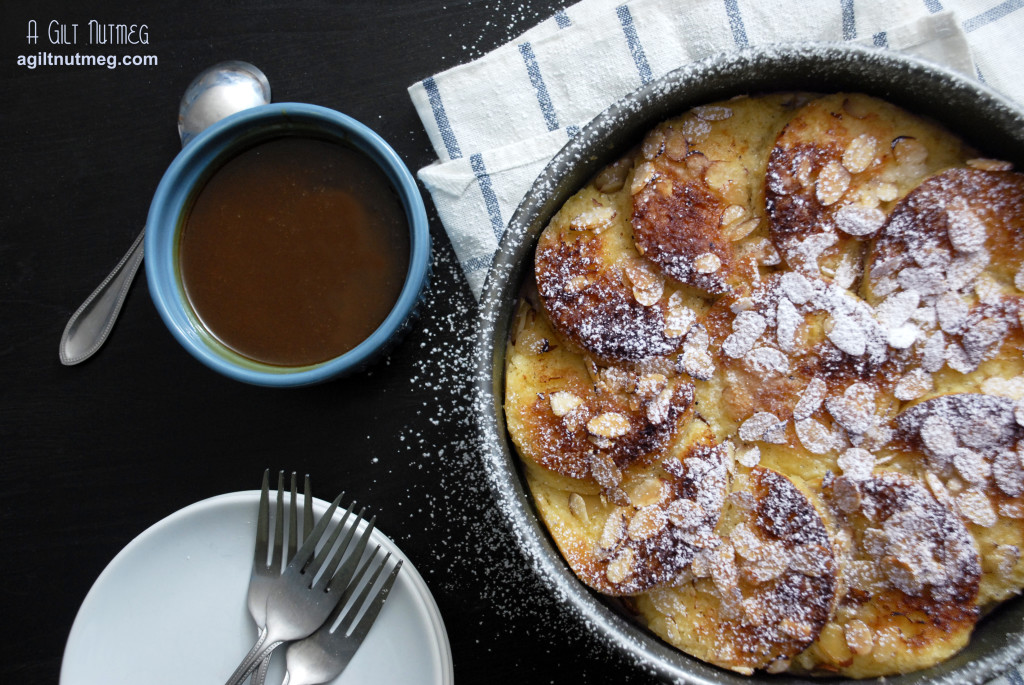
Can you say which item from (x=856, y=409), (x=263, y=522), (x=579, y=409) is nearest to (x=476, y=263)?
(x=579, y=409)

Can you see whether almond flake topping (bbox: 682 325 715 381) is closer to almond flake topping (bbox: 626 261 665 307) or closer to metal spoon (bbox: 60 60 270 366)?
almond flake topping (bbox: 626 261 665 307)

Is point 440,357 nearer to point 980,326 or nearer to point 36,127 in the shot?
point 980,326

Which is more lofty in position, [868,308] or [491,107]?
[491,107]

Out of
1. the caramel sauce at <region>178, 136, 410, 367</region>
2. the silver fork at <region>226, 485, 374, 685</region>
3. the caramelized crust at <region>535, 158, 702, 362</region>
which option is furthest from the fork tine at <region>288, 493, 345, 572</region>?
the caramelized crust at <region>535, 158, 702, 362</region>

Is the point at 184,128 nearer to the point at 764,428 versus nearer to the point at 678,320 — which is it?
the point at 678,320

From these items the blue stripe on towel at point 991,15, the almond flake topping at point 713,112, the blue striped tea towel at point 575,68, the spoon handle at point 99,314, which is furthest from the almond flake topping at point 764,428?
the spoon handle at point 99,314

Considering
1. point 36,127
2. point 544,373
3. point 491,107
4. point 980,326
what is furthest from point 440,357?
point 36,127

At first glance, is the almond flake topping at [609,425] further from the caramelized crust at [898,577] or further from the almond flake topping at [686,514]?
the caramelized crust at [898,577]
